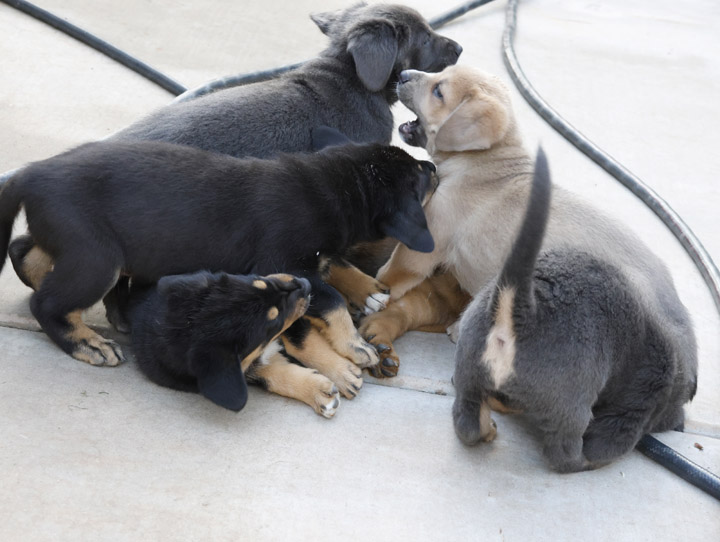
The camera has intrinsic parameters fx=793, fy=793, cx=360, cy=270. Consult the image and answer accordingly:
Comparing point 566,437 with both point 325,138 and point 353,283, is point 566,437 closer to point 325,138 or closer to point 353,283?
point 353,283

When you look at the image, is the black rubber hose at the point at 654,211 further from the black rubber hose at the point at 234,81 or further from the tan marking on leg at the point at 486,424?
the black rubber hose at the point at 234,81

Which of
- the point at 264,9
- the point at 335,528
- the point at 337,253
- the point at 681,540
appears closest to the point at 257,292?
the point at 337,253

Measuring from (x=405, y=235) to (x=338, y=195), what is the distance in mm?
379

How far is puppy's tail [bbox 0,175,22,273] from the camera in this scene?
3428 millimetres

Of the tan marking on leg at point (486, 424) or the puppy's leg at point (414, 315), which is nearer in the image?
the tan marking on leg at point (486, 424)

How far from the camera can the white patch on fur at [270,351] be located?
3648 millimetres

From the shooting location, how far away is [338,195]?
3848 mm

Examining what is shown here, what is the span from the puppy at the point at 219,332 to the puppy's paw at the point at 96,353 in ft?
0.45

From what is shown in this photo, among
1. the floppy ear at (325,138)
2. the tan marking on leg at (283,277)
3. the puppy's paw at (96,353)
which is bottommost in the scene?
the puppy's paw at (96,353)

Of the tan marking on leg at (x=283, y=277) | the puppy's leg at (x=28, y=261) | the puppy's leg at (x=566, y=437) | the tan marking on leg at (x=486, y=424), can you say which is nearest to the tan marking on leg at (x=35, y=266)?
the puppy's leg at (x=28, y=261)

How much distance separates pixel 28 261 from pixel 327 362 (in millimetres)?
1509

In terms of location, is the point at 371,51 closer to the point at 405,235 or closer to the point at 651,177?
the point at 405,235

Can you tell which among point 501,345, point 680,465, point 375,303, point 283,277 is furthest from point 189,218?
point 680,465

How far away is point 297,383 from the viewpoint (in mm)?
3564
